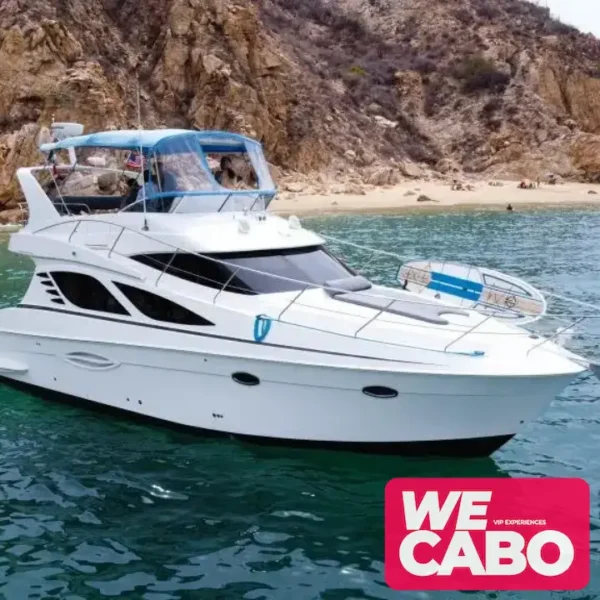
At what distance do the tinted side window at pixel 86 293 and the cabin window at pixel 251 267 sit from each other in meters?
0.63

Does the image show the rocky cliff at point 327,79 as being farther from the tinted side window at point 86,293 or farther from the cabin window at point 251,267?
the cabin window at point 251,267

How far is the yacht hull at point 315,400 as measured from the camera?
780 cm

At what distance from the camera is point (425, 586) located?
6242 mm

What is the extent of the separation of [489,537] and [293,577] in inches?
69.0

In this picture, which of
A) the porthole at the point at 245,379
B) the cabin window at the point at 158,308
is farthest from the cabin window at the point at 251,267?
the porthole at the point at 245,379

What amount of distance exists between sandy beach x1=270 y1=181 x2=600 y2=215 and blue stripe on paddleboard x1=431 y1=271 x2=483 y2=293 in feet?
92.4

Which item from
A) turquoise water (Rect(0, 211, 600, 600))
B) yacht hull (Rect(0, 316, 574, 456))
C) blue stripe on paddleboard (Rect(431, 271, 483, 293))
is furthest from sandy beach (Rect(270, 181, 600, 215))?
turquoise water (Rect(0, 211, 600, 600))

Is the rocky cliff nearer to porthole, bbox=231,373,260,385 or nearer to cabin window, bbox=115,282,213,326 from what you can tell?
cabin window, bbox=115,282,213,326

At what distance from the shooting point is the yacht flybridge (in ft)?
26.0

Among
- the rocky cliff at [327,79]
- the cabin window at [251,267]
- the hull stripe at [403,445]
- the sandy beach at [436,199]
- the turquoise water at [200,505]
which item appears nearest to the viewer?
the turquoise water at [200,505]

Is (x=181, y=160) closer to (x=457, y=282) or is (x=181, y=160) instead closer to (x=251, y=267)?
(x=251, y=267)

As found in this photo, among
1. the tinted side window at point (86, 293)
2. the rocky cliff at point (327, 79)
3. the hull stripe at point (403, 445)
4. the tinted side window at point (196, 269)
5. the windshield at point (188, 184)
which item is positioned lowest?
the hull stripe at point (403, 445)

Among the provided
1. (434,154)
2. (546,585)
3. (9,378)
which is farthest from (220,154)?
(434,154)

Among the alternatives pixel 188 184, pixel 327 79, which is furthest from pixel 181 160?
pixel 327 79
